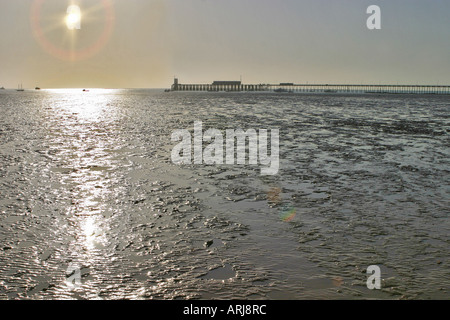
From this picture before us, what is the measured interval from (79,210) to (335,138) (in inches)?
640

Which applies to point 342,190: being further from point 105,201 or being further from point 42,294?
point 42,294

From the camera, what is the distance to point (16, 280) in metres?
5.38

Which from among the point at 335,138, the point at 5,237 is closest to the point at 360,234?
the point at 5,237

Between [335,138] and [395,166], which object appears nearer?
[395,166]

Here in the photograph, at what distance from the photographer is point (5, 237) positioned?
275 inches

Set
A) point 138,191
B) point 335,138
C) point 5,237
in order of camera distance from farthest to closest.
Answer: point 335,138 < point 138,191 < point 5,237

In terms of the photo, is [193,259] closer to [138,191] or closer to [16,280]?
[16,280]

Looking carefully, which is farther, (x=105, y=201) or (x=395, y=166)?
(x=395, y=166)
